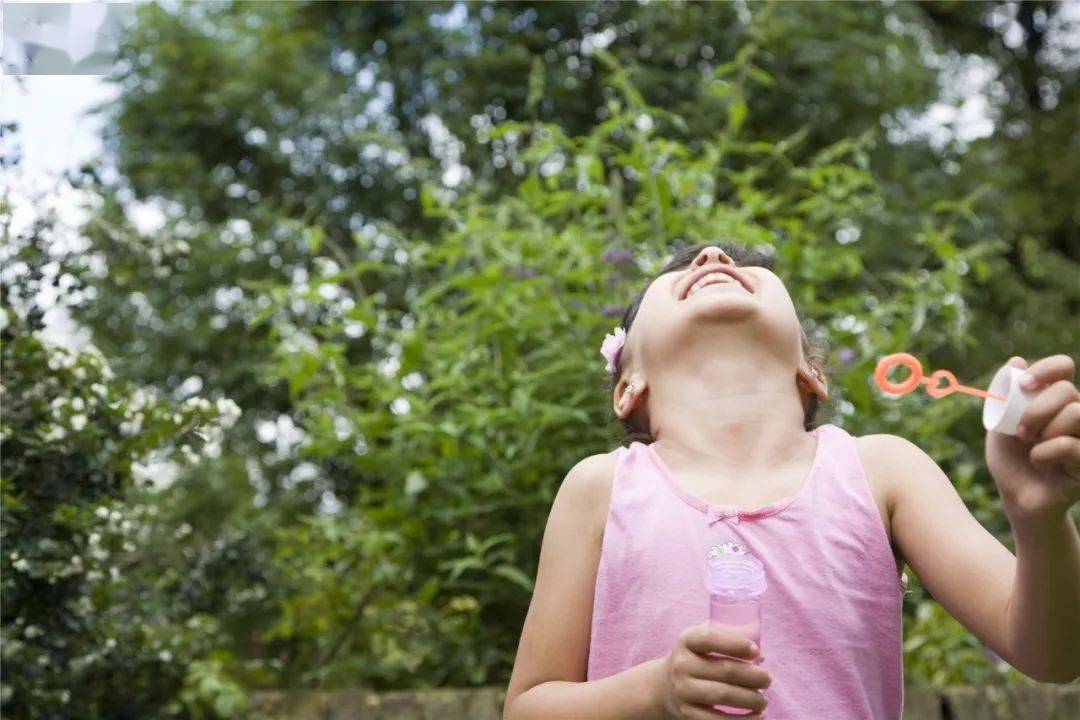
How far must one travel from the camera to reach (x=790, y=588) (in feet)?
4.49

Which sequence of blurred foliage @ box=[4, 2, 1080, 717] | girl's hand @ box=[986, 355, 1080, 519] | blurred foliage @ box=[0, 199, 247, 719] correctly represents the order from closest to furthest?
girl's hand @ box=[986, 355, 1080, 519] → blurred foliage @ box=[0, 199, 247, 719] → blurred foliage @ box=[4, 2, 1080, 717]

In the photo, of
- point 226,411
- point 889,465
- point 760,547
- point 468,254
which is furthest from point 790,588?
point 468,254

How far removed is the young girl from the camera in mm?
1230

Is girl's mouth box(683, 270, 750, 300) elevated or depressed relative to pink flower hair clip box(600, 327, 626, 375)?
elevated

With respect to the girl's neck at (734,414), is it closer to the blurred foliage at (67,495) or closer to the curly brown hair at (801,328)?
the curly brown hair at (801,328)

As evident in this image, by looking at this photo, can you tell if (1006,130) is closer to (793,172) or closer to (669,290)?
(793,172)

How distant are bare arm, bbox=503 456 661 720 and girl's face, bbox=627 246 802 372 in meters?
0.18

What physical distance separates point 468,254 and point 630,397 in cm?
191

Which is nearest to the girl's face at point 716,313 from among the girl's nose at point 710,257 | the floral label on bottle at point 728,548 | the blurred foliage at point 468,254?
the girl's nose at point 710,257

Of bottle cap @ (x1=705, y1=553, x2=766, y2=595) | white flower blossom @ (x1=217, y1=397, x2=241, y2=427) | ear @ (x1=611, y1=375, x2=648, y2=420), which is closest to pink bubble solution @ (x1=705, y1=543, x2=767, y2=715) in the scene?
bottle cap @ (x1=705, y1=553, x2=766, y2=595)

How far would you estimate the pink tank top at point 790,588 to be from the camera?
136 cm

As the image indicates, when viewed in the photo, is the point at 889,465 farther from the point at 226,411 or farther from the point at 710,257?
the point at 226,411

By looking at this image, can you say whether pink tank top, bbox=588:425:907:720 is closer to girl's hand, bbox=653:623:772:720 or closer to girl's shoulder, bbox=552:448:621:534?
girl's shoulder, bbox=552:448:621:534

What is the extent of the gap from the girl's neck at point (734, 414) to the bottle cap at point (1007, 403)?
36 centimetres
